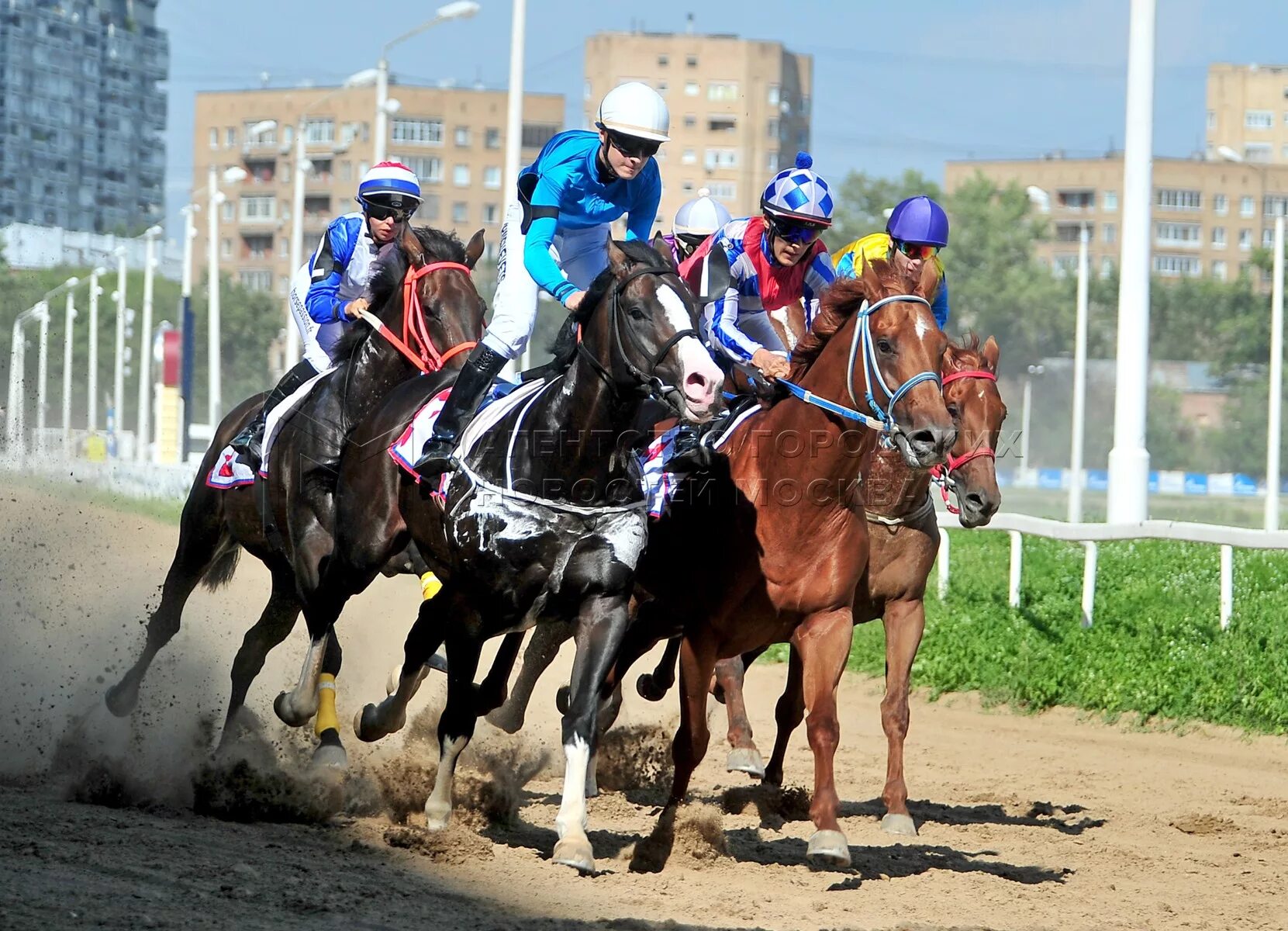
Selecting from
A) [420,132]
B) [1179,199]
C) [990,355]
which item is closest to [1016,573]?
[990,355]

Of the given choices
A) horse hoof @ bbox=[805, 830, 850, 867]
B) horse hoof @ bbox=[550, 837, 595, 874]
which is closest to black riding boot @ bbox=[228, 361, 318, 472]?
horse hoof @ bbox=[550, 837, 595, 874]

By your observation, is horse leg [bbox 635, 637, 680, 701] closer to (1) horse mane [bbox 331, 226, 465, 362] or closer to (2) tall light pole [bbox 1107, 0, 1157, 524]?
(1) horse mane [bbox 331, 226, 465, 362]

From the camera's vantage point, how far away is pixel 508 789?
732cm

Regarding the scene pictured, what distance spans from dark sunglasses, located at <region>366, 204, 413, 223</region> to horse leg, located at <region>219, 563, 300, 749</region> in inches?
73.6

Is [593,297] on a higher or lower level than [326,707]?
higher

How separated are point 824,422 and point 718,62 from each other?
89416mm

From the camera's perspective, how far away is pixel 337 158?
98.2 meters

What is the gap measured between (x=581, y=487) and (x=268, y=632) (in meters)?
2.83

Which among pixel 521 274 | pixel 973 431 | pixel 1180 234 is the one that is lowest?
pixel 973 431

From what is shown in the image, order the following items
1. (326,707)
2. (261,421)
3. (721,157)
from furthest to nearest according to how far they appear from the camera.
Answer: (721,157), (261,421), (326,707)

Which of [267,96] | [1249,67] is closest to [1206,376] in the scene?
[1249,67]

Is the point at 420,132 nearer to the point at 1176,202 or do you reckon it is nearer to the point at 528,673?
the point at 1176,202

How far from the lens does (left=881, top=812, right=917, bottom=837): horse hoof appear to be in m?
7.36

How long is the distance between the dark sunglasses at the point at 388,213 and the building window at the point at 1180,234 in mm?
97288
